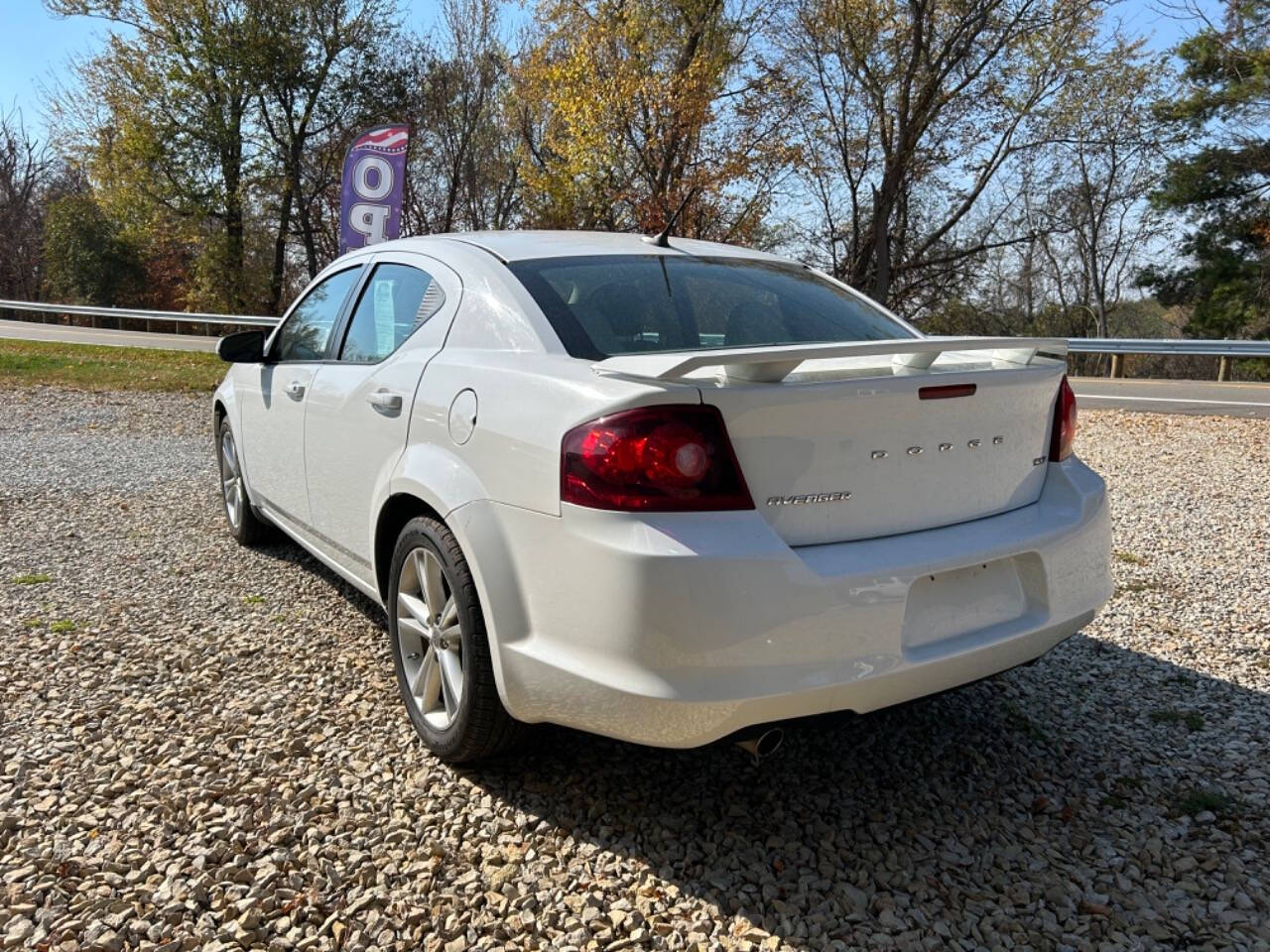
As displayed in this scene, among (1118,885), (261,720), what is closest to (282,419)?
(261,720)

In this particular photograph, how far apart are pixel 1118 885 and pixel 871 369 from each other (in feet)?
4.59

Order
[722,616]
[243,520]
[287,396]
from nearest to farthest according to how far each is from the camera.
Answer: [722,616], [287,396], [243,520]

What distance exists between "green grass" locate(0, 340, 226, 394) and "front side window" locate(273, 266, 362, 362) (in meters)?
8.65

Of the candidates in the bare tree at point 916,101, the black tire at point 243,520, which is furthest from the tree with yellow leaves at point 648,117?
the black tire at point 243,520

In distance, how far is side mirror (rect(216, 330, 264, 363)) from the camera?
168 inches

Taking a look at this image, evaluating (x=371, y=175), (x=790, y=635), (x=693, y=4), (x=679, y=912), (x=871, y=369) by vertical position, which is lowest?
(x=679, y=912)

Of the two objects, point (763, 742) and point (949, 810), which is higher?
point (763, 742)

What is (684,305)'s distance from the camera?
283 cm

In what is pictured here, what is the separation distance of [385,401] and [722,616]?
1.51 meters

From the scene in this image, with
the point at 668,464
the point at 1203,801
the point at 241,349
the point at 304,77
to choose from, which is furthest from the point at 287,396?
the point at 304,77

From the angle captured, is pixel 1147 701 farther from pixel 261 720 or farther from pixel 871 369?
pixel 261 720

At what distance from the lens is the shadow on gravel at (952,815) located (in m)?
2.14

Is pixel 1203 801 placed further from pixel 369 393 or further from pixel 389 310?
pixel 389 310

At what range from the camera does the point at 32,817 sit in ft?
8.02
